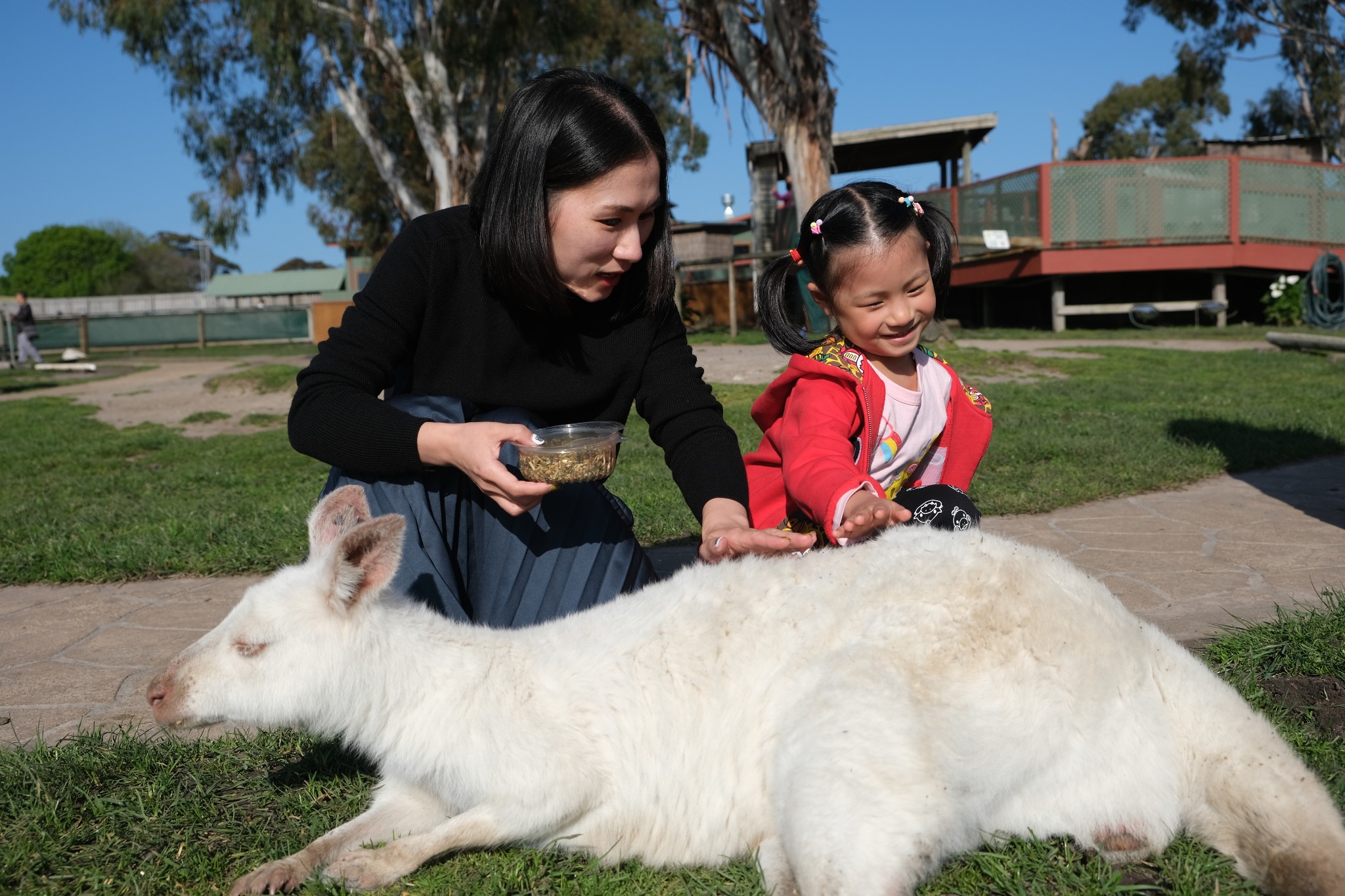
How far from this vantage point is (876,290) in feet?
10.1

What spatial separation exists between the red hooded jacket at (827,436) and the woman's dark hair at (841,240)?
19 centimetres

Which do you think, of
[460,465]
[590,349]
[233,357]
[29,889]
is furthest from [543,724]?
[233,357]

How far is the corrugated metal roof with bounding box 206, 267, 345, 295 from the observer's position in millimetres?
57500

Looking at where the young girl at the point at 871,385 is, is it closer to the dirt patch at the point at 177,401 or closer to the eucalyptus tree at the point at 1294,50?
the dirt patch at the point at 177,401

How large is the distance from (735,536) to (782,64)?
470 inches

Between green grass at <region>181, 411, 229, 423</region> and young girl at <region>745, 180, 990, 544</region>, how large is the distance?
941cm

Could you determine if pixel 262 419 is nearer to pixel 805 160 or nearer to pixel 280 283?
pixel 805 160

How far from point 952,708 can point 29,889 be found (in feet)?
5.96

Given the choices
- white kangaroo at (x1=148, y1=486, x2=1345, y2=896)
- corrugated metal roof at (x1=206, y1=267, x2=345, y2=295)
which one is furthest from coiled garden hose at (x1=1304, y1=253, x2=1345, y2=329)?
corrugated metal roof at (x1=206, y1=267, x2=345, y2=295)

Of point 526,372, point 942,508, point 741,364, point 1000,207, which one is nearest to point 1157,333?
point 1000,207

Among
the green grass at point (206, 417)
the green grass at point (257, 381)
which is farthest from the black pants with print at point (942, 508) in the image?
the green grass at point (257, 381)

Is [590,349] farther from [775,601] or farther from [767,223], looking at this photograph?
[767,223]

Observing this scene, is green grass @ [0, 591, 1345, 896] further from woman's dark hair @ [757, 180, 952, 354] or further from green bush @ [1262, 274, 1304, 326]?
green bush @ [1262, 274, 1304, 326]

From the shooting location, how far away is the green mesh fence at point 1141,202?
17953mm
